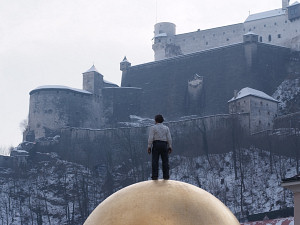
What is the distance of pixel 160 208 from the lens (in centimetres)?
284

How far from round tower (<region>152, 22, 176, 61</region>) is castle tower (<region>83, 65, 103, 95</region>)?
830cm

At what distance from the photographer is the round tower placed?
74.1 metres

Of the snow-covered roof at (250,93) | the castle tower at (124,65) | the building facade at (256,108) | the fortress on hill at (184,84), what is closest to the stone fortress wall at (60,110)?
the fortress on hill at (184,84)

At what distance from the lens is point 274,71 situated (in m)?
65.2

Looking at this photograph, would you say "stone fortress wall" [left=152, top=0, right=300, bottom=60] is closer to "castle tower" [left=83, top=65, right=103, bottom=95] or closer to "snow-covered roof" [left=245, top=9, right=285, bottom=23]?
"snow-covered roof" [left=245, top=9, right=285, bottom=23]

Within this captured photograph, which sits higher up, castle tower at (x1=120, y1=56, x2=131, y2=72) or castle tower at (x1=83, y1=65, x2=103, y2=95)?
castle tower at (x1=120, y1=56, x2=131, y2=72)

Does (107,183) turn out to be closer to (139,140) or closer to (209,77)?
(139,140)

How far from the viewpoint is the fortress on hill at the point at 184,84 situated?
64438mm

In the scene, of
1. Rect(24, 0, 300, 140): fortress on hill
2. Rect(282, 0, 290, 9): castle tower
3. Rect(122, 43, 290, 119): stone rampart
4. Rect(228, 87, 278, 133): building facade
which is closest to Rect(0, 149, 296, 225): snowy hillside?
Rect(228, 87, 278, 133): building facade

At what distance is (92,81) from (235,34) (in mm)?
14691

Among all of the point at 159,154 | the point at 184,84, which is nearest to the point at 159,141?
the point at 159,154

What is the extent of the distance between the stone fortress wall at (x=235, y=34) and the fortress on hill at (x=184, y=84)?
10 centimetres

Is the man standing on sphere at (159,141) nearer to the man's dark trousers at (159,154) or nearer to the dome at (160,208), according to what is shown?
the man's dark trousers at (159,154)

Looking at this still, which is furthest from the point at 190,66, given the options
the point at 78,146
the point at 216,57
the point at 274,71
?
the point at 78,146
